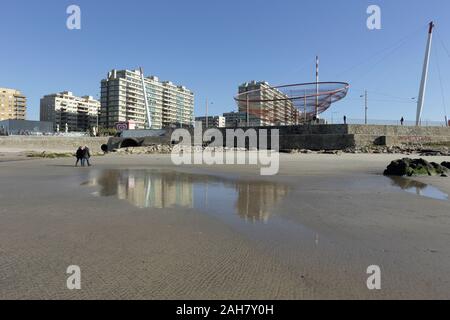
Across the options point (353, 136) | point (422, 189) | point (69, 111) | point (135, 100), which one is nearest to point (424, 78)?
point (353, 136)

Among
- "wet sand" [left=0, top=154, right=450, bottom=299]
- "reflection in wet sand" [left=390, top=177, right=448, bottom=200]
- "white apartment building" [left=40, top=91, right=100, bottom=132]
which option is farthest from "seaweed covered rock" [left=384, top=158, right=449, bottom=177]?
"white apartment building" [left=40, top=91, right=100, bottom=132]

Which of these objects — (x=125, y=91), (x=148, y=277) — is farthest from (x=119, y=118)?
(x=148, y=277)

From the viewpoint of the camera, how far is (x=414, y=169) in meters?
19.5

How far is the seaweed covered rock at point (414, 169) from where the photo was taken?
19.4 metres

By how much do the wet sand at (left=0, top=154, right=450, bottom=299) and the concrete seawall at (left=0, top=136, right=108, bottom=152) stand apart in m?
56.2

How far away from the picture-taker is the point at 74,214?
28.9 feet

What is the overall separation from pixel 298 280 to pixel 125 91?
154142 mm

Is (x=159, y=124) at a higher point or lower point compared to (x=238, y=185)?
higher

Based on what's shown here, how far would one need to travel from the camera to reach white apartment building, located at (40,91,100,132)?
15975 cm

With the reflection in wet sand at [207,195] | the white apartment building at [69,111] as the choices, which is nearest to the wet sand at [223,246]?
the reflection in wet sand at [207,195]

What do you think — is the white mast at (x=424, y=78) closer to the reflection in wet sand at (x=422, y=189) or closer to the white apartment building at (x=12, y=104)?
the reflection in wet sand at (x=422, y=189)

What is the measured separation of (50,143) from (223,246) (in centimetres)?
6647
